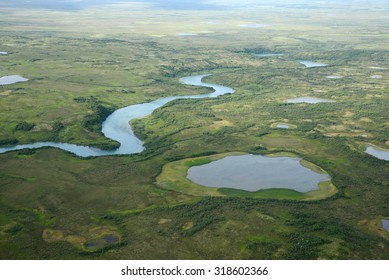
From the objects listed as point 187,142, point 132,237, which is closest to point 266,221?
point 132,237

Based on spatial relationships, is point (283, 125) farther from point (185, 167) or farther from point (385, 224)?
point (385, 224)

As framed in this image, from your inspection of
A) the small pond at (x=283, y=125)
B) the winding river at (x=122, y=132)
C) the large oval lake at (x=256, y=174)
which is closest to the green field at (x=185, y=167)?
the small pond at (x=283, y=125)

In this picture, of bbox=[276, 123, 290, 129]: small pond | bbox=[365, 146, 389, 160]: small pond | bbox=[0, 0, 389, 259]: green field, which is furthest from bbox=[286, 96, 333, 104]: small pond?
bbox=[365, 146, 389, 160]: small pond

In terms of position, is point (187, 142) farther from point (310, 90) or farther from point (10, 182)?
point (310, 90)

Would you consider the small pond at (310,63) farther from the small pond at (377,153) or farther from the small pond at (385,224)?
the small pond at (385,224)

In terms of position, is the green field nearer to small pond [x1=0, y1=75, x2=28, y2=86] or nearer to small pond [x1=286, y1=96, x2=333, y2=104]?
small pond [x1=286, y1=96, x2=333, y2=104]

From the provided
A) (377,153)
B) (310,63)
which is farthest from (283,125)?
(310,63)
